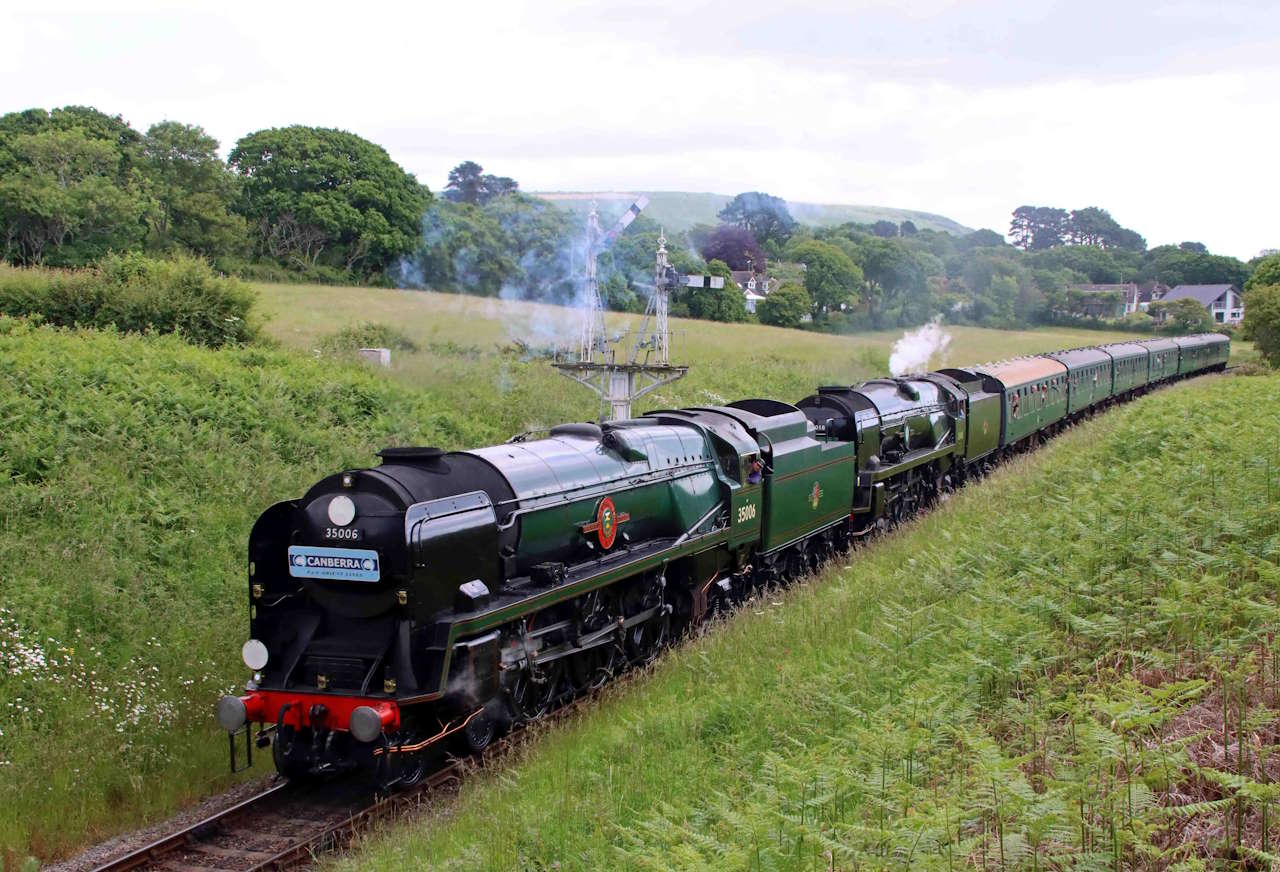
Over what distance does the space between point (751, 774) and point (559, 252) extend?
19.0 meters

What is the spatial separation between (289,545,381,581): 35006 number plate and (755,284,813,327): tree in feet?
119

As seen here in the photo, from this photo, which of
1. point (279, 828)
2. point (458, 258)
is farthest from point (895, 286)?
point (279, 828)

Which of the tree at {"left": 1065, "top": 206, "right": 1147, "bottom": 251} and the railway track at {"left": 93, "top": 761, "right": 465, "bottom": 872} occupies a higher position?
the tree at {"left": 1065, "top": 206, "right": 1147, "bottom": 251}

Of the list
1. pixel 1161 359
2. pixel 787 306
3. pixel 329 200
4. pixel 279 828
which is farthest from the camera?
pixel 1161 359

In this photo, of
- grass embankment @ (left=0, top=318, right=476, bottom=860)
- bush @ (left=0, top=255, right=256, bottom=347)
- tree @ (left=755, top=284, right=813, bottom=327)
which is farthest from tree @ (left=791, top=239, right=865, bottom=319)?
bush @ (left=0, top=255, right=256, bottom=347)

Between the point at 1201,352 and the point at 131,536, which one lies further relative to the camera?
the point at 1201,352

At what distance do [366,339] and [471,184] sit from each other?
80.9 ft

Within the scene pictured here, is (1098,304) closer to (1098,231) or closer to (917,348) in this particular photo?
(917,348)

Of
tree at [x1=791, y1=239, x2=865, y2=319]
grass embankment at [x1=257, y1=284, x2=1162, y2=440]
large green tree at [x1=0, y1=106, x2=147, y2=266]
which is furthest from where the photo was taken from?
tree at [x1=791, y1=239, x2=865, y2=319]

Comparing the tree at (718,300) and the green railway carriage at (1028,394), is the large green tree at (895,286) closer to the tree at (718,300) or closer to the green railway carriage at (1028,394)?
the tree at (718,300)

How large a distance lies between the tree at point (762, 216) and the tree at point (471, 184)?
1116 centimetres

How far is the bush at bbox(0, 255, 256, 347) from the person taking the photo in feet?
66.0

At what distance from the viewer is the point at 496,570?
9695 millimetres

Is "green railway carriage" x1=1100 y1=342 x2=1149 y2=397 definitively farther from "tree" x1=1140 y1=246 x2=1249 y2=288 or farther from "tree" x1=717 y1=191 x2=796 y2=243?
"tree" x1=1140 y1=246 x2=1249 y2=288
